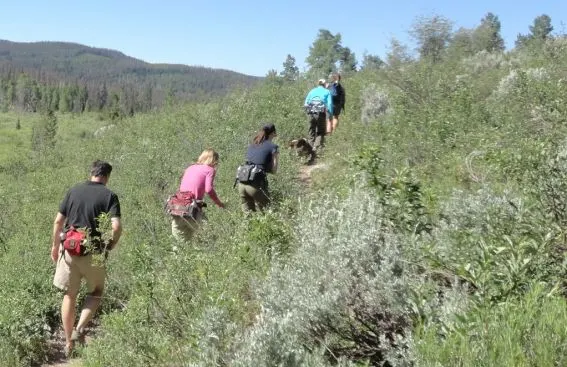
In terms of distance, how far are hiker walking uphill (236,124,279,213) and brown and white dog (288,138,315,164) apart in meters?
4.89

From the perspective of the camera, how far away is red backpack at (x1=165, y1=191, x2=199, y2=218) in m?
6.75

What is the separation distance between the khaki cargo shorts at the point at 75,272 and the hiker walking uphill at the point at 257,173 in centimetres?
210

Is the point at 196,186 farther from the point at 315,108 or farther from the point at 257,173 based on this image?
the point at 315,108

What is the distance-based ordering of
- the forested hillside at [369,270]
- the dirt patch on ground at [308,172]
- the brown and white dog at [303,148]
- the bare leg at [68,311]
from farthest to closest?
the brown and white dog at [303,148]
the dirt patch on ground at [308,172]
the bare leg at [68,311]
the forested hillside at [369,270]

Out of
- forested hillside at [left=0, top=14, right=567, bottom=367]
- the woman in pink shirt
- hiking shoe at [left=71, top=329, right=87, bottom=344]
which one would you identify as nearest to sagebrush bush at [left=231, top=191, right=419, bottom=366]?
forested hillside at [left=0, top=14, right=567, bottom=367]

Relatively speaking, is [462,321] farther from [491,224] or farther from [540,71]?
[540,71]

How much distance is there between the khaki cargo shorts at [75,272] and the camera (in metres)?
5.67

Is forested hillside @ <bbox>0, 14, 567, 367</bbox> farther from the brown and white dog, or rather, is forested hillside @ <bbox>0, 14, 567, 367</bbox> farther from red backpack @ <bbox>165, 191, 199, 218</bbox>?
the brown and white dog

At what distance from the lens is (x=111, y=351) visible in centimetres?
448

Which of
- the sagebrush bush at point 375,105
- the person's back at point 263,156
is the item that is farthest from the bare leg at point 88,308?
the sagebrush bush at point 375,105

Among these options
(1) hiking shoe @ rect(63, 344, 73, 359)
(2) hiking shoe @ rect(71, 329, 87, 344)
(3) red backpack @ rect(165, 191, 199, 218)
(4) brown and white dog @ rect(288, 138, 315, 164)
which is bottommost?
(1) hiking shoe @ rect(63, 344, 73, 359)

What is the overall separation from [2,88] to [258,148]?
142137 mm

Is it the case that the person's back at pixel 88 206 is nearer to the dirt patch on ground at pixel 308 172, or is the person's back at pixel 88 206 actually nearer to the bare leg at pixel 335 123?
the dirt patch on ground at pixel 308 172

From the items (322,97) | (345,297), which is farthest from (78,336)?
(322,97)
